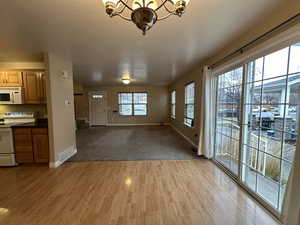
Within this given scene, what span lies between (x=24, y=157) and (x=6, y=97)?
1521mm

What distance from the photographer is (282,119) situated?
1.71m

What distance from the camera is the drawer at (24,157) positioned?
3.13m

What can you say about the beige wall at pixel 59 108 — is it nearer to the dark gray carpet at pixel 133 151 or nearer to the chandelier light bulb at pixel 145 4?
the dark gray carpet at pixel 133 151

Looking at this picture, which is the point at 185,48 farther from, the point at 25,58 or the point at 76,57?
the point at 25,58

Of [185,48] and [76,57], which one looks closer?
[185,48]

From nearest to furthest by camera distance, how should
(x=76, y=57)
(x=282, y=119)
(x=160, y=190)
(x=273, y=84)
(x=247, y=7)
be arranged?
(x=247, y=7) < (x=282, y=119) < (x=273, y=84) < (x=160, y=190) < (x=76, y=57)

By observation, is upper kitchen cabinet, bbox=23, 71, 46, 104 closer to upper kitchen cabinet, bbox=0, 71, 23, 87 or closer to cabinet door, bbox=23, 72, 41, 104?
cabinet door, bbox=23, 72, 41, 104

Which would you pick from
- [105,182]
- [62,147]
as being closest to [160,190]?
[105,182]

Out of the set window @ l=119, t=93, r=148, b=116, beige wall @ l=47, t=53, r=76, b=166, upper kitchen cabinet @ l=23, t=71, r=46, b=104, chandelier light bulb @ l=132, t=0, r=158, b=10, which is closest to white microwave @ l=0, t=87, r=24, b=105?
upper kitchen cabinet @ l=23, t=71, r=46, b=104

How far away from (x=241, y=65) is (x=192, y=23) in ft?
3.70

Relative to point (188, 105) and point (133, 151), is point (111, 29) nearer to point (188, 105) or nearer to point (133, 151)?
point (133, 151)

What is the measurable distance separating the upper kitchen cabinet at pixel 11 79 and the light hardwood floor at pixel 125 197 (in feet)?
6.28

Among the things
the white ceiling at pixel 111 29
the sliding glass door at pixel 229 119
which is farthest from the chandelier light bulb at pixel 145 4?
the sliding glass door at pixel 229 119

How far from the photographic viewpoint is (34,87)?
138 inches
